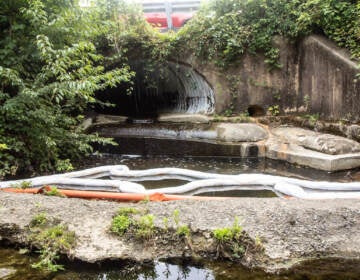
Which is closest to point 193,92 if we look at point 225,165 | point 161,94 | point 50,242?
point 161,94

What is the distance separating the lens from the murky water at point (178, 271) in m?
2.57

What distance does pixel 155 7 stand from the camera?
12664 millimetres

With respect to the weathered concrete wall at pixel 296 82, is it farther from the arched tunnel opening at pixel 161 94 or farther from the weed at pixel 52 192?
the weed at pixel 52 192

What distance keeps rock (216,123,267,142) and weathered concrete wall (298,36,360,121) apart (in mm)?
1683

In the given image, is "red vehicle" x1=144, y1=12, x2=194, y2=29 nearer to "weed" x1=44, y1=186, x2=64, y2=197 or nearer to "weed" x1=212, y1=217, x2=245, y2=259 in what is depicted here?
"weed" x1=44, y1=186, x2=64, y2=197

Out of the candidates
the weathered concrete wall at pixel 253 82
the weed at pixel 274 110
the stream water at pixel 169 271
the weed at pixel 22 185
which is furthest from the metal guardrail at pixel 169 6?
the stream water at pixel 169 271

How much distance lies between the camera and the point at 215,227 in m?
2.94

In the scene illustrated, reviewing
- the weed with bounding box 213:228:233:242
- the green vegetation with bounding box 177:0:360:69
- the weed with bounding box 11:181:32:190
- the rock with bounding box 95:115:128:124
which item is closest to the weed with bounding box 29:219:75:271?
the weed with bounding box 213:228:233:242

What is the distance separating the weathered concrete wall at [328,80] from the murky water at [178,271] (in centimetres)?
569

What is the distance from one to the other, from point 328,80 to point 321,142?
1.87 metres

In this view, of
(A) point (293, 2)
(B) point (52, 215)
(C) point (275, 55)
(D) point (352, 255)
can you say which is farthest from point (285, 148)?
(B) point (52, 215)

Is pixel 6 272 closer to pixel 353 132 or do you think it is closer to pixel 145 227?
pixel 145 227

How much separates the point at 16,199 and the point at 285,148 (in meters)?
5.67

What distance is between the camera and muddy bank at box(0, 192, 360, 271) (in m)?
2.75
